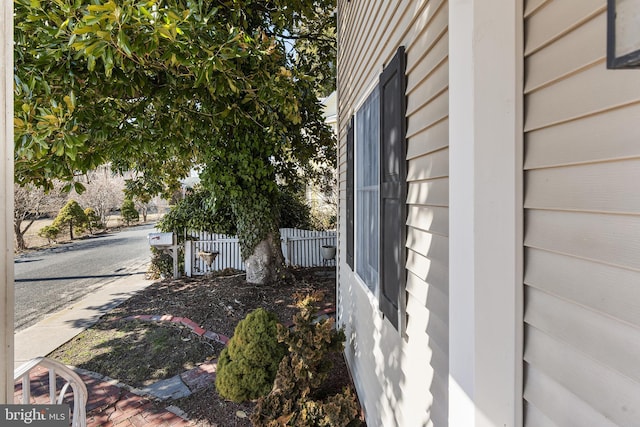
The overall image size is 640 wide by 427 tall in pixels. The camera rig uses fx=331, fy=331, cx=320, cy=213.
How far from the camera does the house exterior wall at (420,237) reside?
134 centimetres

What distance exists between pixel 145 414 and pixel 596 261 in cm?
381

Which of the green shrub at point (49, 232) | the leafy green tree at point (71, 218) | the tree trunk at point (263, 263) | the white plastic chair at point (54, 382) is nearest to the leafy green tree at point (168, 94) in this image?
the tree trunk at point (263, 263)

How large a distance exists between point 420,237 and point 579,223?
858 mm

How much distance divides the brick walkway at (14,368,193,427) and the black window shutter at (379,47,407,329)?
2388 mm

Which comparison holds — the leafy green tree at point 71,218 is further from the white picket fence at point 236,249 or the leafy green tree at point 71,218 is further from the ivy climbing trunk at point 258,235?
the ivy climbing trunk at point 258,235

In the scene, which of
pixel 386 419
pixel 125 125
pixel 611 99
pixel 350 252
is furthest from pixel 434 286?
pixel 125 125

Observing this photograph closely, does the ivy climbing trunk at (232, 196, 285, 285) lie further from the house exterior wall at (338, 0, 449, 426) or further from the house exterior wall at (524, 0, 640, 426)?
the house exterior wall at (524, 0, 640, 426)

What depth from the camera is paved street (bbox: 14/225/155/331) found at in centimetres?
664

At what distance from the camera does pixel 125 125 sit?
175 inches

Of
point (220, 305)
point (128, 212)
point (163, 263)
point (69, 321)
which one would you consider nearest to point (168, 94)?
point (220, 305)

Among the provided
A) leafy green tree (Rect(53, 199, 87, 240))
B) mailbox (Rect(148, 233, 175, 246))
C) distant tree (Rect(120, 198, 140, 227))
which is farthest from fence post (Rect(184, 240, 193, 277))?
distant tree (Rect(120, 198, 140, 227))

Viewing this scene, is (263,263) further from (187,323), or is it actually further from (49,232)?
(49,232)

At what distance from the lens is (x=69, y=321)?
18.6ft

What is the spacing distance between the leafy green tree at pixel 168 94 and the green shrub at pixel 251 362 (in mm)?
2398
